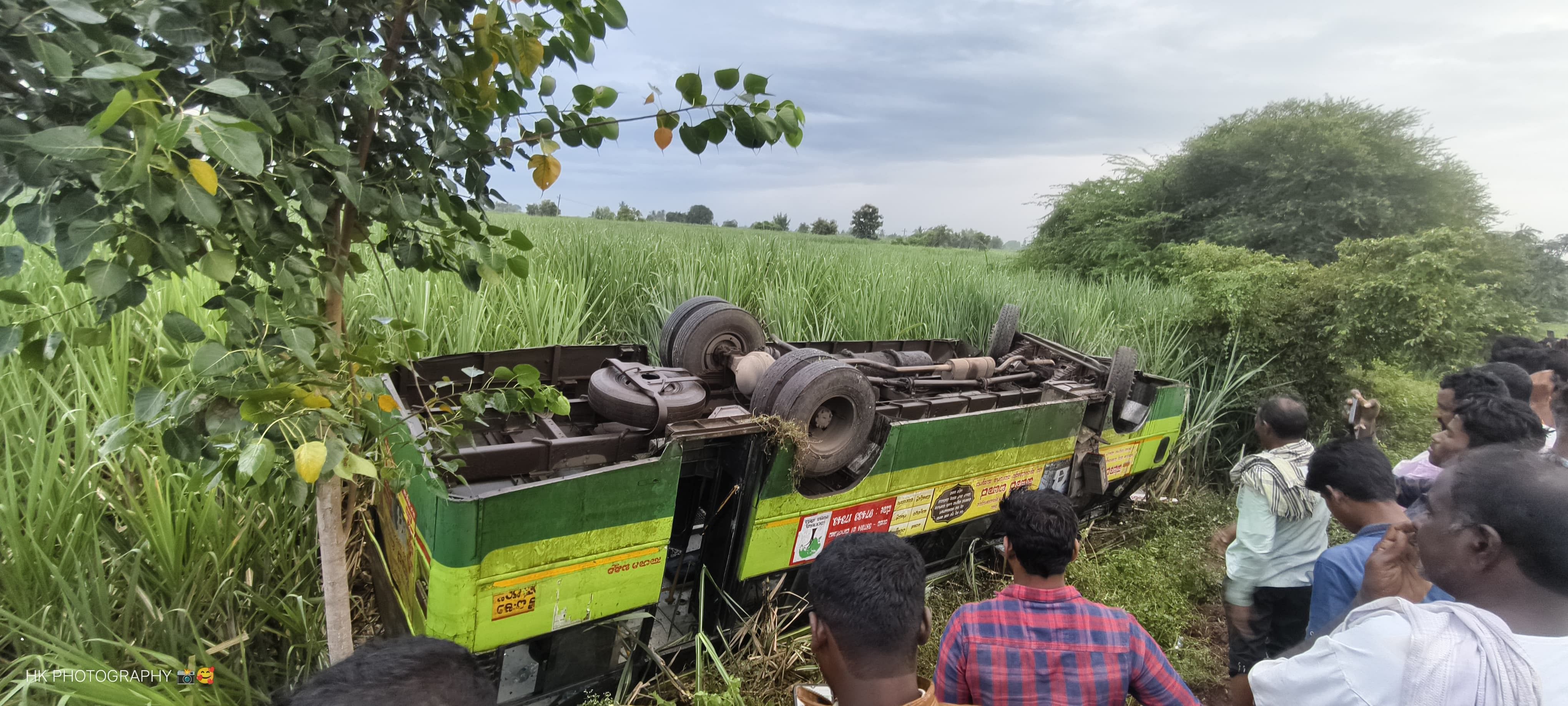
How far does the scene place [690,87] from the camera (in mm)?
1537

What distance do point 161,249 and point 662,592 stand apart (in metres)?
2.86

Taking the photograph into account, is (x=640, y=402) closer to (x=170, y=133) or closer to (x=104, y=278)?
(x=104, y=278)

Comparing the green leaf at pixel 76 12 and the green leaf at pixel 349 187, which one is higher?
the green leaf at pixel 76 12

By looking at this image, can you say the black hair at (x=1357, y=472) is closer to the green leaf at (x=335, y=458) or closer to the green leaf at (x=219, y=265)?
the green leaf at (x=335, y=458)

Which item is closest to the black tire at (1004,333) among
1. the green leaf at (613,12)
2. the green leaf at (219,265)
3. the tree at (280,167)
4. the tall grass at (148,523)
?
the tall grass at (148,523)

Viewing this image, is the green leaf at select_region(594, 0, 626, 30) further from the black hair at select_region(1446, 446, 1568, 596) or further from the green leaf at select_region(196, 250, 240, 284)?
the black hair at select_region(1446, 446, 1568, 596)

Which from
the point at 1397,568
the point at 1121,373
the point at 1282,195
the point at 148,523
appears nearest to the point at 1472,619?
the point at 1397,568

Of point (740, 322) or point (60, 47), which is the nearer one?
point (60, 47)

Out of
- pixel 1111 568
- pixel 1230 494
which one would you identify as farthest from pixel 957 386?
pixel 1230 494

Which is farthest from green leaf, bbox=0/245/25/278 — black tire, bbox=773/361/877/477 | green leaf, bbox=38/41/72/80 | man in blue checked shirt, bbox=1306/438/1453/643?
man in blue checked shirt, bbox=1306/438/1453/643

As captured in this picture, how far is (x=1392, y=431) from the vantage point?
836cm

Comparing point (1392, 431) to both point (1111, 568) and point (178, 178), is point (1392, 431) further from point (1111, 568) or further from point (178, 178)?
point (178, 178)

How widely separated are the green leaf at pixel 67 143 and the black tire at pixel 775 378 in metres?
2.59

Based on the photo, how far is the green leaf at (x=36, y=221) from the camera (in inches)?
40.8
